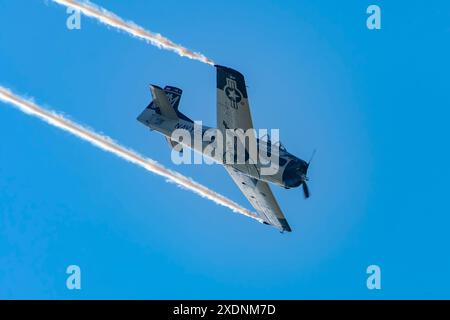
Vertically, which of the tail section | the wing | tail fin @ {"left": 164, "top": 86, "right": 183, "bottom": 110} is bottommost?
the wing

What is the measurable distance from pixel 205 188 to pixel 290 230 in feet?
15.6

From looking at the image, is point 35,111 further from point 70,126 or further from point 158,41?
point 158,41

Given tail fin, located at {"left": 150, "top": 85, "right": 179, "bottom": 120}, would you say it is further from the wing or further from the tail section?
the wing

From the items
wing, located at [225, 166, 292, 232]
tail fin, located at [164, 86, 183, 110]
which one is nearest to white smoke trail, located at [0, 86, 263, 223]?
wing, located at [225, 166, 292, 232]

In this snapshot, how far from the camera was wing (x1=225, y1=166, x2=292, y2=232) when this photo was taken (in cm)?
4156

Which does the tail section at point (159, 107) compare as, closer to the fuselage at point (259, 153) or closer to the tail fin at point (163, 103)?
the tail fin at point (163, 103)

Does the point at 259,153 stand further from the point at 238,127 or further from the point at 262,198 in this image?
the point at 262,198

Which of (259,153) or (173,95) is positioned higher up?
(173,95)

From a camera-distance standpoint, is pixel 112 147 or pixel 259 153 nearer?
pixel 259 153

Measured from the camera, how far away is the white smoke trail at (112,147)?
122ft

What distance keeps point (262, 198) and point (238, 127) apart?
22.0ft

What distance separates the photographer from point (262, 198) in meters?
42.1

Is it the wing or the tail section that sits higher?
the tail section

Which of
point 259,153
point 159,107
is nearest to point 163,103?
point 159,107
